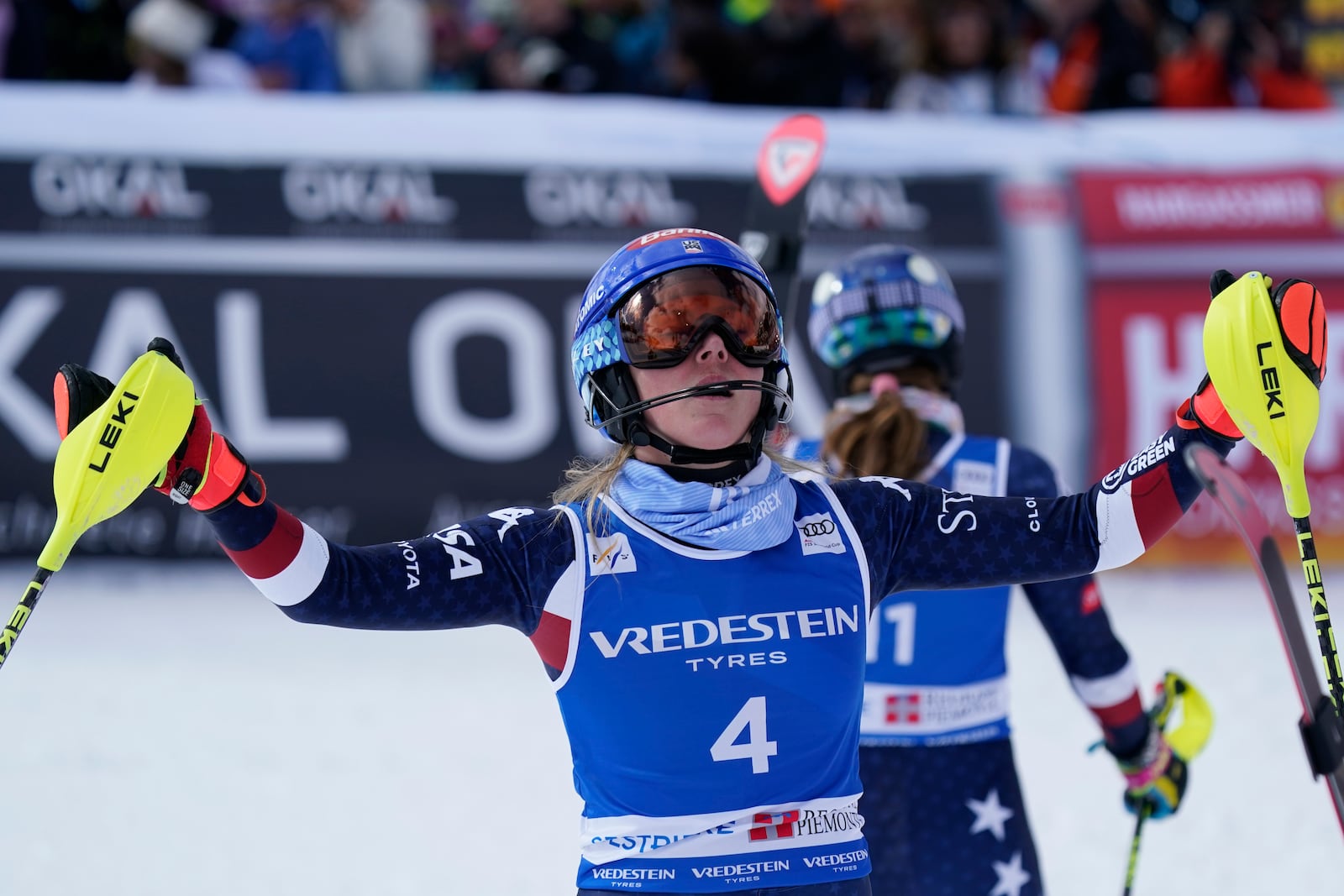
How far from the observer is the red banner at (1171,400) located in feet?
26.4

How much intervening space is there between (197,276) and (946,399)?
4.98 meters

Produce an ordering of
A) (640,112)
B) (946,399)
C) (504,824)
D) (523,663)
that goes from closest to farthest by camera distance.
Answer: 1. (946,399)
2. (504,824)
3. (523,663)
4. (640,112)

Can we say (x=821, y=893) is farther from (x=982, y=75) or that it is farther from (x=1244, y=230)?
(x=982, y=75)

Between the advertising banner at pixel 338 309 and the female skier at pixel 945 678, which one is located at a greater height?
the advertising banner at pixel 338 309

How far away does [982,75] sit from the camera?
30.9 feet

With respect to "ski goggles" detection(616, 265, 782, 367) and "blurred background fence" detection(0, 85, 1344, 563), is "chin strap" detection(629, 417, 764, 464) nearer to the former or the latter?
"ski goggles" detection(616, 265, 782, 367)

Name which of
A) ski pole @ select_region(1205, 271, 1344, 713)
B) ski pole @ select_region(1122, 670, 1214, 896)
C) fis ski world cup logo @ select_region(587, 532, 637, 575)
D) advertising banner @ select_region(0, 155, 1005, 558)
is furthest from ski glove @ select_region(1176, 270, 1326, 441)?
advertising banner @ select_region(0, 155, 1005, 558)

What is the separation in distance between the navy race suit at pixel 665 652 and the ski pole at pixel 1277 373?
2.14 feet

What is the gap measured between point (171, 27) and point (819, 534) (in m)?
7.03

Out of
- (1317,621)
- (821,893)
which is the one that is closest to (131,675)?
(821,893)

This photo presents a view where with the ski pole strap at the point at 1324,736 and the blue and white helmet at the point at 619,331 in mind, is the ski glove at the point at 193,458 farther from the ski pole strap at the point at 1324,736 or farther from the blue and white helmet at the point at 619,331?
the ski pole strap at the point at 1324,736

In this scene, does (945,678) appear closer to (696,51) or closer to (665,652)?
(665,652)

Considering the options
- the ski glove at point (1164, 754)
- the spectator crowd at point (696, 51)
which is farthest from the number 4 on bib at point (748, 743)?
the spectator crowd at point (696, 51)

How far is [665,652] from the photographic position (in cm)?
233
